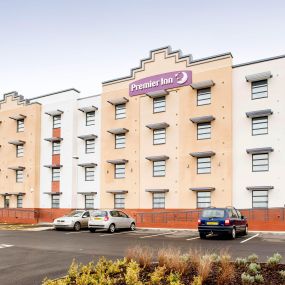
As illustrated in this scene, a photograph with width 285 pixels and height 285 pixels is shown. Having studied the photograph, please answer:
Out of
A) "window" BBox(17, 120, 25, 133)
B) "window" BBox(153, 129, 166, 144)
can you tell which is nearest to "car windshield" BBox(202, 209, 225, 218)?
"window" BBox(153, 129, 166, 144)

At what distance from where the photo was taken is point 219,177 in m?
28.0

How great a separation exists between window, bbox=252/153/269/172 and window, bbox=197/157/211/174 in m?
3.44

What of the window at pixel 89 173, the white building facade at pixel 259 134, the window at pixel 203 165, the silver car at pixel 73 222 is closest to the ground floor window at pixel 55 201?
the window at pixel 89 173

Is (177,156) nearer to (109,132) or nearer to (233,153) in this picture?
(233,153)

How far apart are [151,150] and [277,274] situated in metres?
23.5

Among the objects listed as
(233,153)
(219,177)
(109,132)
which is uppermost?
(109,132)

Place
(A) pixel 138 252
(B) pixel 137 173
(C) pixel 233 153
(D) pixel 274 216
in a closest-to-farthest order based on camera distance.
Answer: (A) pixel 138 252 → (D) pixel 274 216 → (C) pixel 233 153 → (B) pixel 137 173

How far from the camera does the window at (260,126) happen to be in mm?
26859

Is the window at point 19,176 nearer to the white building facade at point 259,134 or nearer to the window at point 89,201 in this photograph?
the window at point 89,201

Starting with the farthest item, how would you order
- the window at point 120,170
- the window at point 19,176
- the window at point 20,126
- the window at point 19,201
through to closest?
the window at point 20,126, the window at point 19,176, the window at point 19,201, the window at point 120,170

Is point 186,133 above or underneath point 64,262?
above

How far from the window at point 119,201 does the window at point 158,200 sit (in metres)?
3.03

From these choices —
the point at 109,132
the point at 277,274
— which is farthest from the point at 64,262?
the point at 109,132

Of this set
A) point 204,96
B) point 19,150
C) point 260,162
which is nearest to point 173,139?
point 204,96
